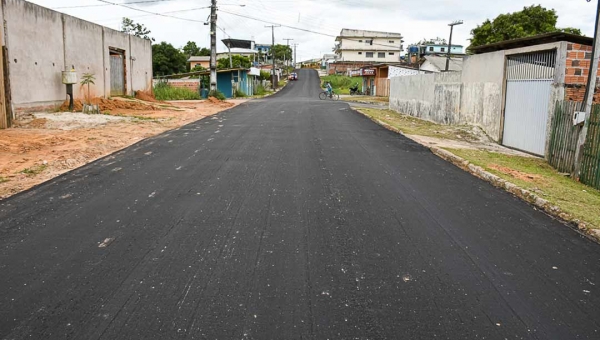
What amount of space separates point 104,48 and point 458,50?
327ft

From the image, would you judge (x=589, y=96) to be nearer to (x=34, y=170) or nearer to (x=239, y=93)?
(x=34, y=170)

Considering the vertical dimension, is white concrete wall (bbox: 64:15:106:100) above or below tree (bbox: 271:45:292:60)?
below

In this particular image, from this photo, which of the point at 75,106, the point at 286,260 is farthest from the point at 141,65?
the point at 286,260

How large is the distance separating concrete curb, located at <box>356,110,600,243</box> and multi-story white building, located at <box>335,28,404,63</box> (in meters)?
99.3

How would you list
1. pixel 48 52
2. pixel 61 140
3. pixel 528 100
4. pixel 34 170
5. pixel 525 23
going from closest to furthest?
pixel 34 170, pixel 61 140, pixel 528 100, pixel 48 52, pixel 525 23

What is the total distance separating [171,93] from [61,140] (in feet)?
89.7

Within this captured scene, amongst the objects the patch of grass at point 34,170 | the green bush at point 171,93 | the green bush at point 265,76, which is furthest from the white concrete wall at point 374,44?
the patch of grass at point 34,170

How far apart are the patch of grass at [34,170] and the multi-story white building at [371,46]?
336 feet

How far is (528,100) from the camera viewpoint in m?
14.1

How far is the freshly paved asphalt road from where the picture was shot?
3.79 metres

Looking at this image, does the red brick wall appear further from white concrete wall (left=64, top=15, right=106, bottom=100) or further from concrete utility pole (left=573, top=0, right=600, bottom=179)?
white concrete wall (left=64, top=15, right=106, bottom=100)

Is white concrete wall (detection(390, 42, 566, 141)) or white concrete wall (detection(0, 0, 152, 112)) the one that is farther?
white concrete wall (detection(0, 0, 152, 112))

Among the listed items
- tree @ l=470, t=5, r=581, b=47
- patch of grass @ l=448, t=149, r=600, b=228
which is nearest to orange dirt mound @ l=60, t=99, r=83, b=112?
patch of grass @ l=448, t=149, r=600, b=228

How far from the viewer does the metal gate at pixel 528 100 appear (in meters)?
13.2
